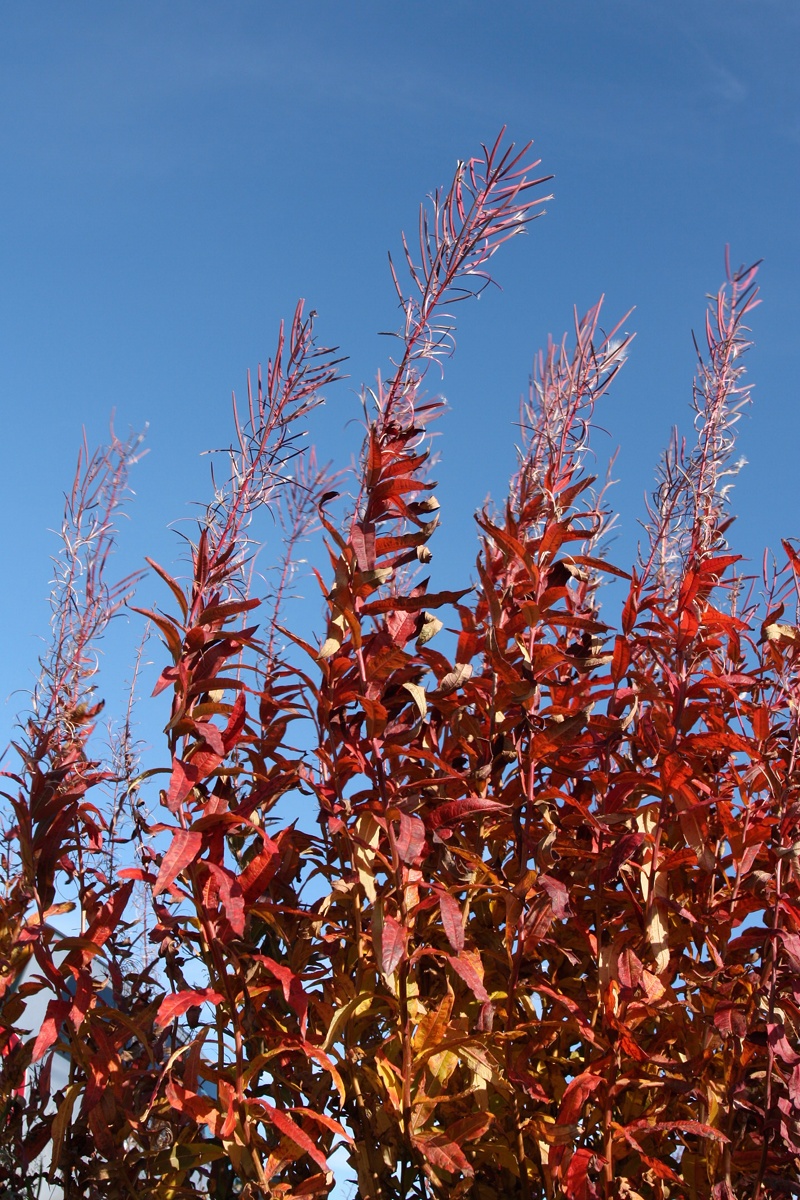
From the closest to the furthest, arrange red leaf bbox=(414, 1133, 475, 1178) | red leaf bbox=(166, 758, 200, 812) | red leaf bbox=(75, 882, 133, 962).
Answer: red leaf bbox=(414, 1133, 475, 1178) → red leaf bbox=(166, 758, 200, 812) → red leaf bbox=(75, 882, 133, 962)

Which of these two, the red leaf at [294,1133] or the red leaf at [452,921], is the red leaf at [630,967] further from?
the red leaf at [294,1133]

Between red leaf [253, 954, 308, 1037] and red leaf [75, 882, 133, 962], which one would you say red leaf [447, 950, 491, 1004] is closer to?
red leaf [253, 954, 308, 1037]

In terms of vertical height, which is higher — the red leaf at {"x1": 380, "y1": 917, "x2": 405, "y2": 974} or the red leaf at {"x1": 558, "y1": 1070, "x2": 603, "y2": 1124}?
the red leaf at {"x1": 380, "y1": 917, "x2": 405, "y2": 974}

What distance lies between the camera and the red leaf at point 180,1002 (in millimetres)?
1326

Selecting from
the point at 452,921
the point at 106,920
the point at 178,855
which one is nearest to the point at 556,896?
the point at 452,921

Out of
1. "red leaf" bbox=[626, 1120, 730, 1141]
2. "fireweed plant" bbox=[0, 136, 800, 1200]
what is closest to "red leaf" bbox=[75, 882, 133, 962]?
"fireweed plant" bbox=[0, 136, 800, 1200]

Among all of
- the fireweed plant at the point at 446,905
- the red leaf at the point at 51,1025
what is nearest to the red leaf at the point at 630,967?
the fireweed plant at the point at 446,905

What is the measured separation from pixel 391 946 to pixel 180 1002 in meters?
0.29

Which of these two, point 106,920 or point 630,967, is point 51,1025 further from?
point 630,967

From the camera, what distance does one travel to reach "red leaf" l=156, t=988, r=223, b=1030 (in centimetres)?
133

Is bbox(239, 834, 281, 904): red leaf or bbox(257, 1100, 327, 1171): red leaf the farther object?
bbox(239, 834, 281, 904): red leaf

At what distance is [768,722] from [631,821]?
251mm

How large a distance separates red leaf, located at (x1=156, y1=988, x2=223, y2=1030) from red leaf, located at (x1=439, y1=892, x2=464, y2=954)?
325 mm

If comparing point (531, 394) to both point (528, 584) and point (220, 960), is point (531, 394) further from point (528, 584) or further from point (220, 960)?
point (220, 960)
